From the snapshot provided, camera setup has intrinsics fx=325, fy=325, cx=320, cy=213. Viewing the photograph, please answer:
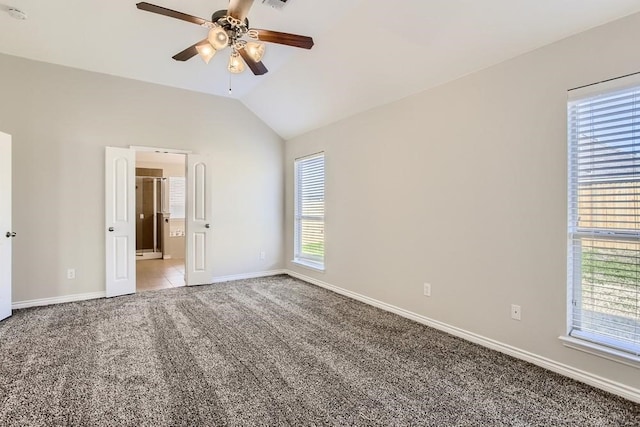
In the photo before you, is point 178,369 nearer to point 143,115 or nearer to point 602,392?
point 602,392

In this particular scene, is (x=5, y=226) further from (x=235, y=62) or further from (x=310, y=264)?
(x=310, y=264)

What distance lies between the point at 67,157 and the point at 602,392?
19.2ft

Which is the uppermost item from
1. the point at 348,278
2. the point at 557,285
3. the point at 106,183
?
the point at 106,183

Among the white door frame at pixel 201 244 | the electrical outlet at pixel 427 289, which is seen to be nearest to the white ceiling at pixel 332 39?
the white door frame at pixel 201 244

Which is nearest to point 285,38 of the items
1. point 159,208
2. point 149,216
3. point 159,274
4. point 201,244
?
point 201,244

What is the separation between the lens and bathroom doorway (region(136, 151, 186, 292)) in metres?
8.10

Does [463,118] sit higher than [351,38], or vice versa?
[351,38]

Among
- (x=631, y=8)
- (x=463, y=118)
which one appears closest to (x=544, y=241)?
(x=463, y=118)

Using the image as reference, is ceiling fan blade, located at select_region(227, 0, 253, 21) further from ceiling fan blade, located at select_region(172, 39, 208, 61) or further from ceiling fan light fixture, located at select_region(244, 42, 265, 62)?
ceiling fan blade, located at select_region(172, 39, 208, 61)

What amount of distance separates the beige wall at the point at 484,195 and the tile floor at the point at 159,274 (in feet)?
10.2

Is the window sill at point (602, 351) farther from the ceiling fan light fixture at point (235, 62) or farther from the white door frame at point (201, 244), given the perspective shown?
the white door frame at point (201, 244)

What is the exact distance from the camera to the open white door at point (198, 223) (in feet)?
Result: 16.5

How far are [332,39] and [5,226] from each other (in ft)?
13.4

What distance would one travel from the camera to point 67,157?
4195 millimetres
